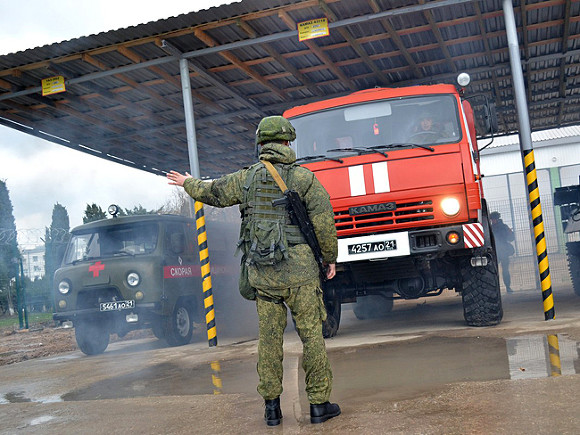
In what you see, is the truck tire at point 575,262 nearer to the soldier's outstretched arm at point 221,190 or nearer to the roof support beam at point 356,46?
the roof support beam at point 356,46

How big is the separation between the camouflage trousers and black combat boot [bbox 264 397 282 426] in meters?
0.04

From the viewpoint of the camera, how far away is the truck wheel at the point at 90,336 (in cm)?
981

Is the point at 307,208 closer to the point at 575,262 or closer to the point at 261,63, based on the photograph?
the point at 261,63

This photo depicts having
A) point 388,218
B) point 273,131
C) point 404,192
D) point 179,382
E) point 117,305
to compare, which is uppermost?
point 273,131

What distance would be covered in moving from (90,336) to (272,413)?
652cm

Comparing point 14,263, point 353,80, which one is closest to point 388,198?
point 353,80

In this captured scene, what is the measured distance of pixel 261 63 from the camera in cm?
1064

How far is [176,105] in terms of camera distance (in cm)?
1234

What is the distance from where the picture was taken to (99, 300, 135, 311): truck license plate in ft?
30.8

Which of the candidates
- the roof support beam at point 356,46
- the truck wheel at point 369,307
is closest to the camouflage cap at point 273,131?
the roof support beam at point 356,46

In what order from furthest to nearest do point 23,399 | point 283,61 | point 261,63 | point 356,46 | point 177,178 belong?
point 261,63 < point 283,61 < point 356,46 < point 23,399 < point 177,178

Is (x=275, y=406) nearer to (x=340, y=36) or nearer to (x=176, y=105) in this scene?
(x=340, y=36)

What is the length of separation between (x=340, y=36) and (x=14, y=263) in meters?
10.3

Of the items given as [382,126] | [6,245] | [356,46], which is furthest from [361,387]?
[6,245]
